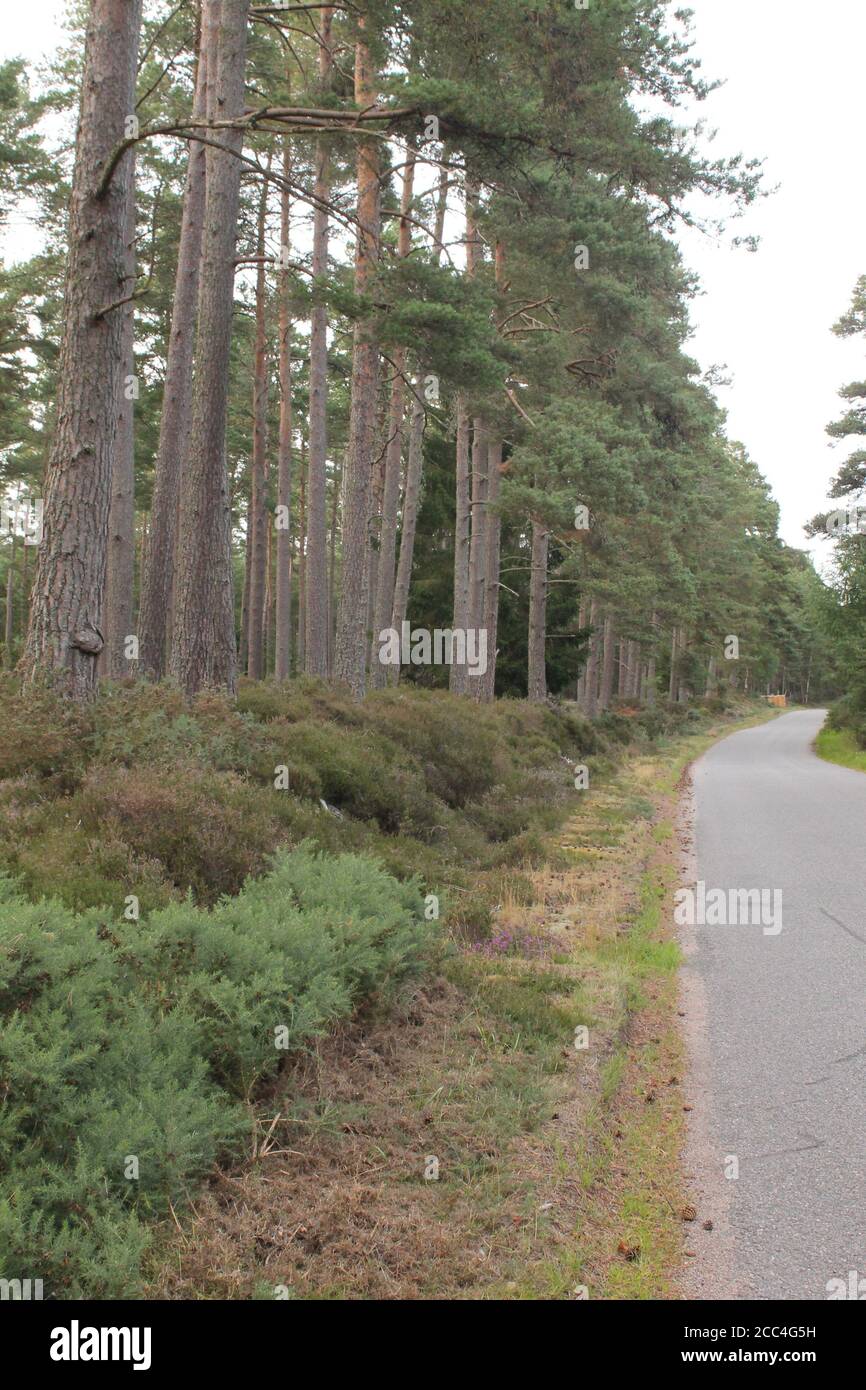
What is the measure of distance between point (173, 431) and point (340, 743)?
23.2 feet

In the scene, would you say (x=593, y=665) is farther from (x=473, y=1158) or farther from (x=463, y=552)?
(x=473, y=1158)

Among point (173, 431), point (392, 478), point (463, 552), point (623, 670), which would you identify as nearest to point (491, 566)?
point (463, 552)

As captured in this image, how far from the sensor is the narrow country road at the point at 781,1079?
3.84m

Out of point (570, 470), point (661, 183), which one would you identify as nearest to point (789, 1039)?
point (570, 470)

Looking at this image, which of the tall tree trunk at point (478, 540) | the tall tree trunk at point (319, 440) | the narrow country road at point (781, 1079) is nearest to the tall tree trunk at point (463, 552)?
the tall tree trunk at point (478, 540)

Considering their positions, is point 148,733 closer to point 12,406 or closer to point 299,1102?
point 299,1102

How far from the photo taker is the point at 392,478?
2245 cm

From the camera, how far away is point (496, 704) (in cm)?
2105

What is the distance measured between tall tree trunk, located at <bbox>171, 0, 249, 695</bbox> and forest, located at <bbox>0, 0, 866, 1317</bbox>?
0.16 ft

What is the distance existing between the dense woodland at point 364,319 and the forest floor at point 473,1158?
4727 mm

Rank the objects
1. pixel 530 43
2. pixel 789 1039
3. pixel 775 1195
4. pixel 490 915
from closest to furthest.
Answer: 1. pixel 775 1195
2. pixel 789 1039
3. pixel 490 915
4. pixel 530 43

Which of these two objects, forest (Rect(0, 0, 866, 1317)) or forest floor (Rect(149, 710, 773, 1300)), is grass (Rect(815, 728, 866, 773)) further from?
forest floor (Rect(149, 710, 773, 1300))

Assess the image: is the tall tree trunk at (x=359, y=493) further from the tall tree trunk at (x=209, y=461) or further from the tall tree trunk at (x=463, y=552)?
the tall tree trunk at (x=463, y=552)
